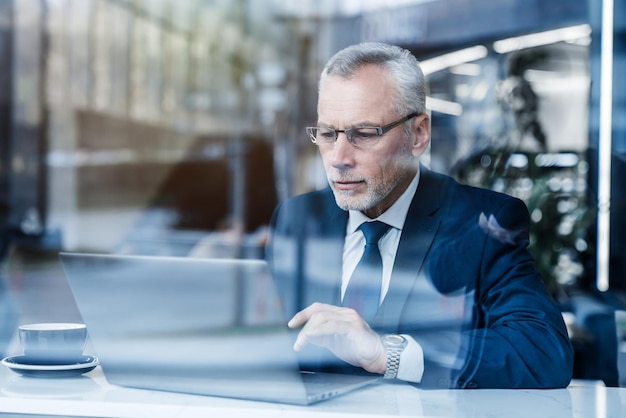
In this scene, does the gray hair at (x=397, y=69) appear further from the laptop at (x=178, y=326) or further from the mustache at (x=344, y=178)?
the laptop at (x=178, y=326)

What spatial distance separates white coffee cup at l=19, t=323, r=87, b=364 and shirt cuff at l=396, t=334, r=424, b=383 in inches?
23.9

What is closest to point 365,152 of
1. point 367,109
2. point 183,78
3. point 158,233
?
point 367,109

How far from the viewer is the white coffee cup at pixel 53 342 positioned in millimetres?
1433

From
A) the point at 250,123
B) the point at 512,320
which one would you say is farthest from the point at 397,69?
the point at 250,123

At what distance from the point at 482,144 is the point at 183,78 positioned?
9383mm

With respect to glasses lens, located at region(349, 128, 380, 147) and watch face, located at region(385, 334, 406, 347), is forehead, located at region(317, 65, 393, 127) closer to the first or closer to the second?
glasses lens, located at region(349, 128, 380, 147)

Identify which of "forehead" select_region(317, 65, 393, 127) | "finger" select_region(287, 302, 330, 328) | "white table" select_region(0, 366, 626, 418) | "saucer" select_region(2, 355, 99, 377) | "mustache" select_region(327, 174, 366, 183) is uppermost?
"forehead" select_region(317, 65, 393, 127)

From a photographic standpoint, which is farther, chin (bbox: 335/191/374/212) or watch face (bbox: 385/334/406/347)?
chin (bbox: 335/191/374/212)

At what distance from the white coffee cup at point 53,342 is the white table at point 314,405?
0.05 m

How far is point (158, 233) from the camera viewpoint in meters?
9.06

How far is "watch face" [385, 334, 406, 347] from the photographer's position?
1.54m

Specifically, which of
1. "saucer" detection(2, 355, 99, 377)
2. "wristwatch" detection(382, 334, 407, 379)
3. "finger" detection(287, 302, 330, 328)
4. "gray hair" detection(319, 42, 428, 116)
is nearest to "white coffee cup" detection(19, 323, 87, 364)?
"saucer" detection(2, 355, 99, 377)

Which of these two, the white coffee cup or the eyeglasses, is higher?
the eyeglasses

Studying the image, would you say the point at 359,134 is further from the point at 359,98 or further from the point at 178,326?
the point at 178,326
